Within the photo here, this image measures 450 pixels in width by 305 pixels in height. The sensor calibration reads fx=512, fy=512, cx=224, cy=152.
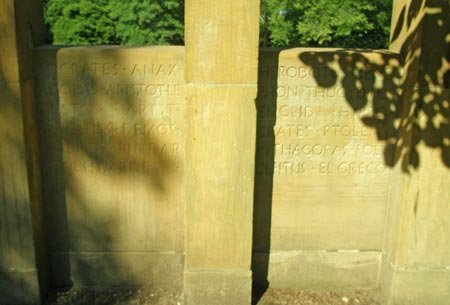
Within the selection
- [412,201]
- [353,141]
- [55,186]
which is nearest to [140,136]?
[55,186]

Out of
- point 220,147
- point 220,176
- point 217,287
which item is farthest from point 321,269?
point 220,147

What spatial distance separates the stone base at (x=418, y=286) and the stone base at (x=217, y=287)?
1.30 metres

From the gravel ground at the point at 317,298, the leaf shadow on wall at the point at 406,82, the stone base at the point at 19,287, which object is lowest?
the gravel ground at the point at 317,298

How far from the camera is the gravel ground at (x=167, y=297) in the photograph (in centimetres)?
468

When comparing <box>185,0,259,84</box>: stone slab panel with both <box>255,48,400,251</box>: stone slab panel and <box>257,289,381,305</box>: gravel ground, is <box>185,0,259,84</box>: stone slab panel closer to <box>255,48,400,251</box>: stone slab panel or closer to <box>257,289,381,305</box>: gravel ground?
<box>255,48,400,251</box>: stone slab panel

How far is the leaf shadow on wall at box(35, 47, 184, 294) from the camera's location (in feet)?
14.8

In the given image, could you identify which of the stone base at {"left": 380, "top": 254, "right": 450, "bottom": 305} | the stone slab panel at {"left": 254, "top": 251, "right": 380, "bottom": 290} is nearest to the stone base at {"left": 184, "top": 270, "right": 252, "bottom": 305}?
the stone slab panel at {"left": 254, "top": 251, "right": 380, "bottom": 290}

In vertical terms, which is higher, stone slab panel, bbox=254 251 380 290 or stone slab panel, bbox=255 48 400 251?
stone slab panel, bbox=255 48 400 251

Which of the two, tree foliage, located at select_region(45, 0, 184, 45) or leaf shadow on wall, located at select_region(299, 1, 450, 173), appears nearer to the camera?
leaf shadow on wall, located at select_region(299, 1, 450, 173)

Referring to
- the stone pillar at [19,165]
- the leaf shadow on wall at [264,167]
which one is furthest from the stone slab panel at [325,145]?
the stone pillar at [19,165]

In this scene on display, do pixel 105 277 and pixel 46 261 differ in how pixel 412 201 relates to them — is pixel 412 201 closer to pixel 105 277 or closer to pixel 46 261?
pixel 105 277

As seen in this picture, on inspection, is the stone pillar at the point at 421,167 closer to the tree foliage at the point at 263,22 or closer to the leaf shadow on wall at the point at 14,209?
the leaf shadow on wall at the point at 14,209

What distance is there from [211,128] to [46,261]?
2031 millimetres

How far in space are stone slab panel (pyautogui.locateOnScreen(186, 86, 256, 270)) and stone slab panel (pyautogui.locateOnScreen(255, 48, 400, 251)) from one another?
1.25ft
